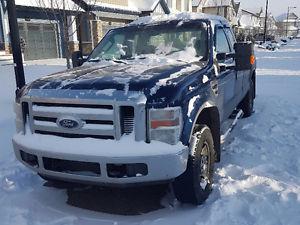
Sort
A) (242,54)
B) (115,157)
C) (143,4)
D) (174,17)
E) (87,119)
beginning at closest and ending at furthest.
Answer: (115,157) → (87,119) → (242,54) → (174,17) → (143,4)

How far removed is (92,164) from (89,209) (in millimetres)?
710

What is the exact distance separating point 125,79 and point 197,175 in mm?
1076

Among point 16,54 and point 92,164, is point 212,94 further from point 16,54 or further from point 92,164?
→ point 16,54

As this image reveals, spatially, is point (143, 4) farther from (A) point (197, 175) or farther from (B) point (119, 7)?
(A) point (197, 175)

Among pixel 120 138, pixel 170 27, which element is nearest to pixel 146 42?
pixel 170 27

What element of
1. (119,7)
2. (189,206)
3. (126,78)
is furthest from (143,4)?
(189,206)

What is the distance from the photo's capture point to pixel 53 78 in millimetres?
3525

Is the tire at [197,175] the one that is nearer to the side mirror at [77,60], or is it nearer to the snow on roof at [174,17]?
the snow on roof at [174,17]

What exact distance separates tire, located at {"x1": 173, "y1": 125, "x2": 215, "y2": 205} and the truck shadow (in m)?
0.35

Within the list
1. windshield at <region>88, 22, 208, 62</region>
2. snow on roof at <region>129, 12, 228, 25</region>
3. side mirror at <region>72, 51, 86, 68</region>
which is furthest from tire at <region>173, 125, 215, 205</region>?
side mirror at <region>72, 51, 86, 68</region>

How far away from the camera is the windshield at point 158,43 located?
14.2 feet

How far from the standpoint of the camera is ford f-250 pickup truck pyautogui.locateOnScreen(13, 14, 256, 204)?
9.63 ft

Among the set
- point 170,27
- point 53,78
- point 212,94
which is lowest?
point 212,94

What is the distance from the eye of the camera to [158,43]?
4.59 metres
